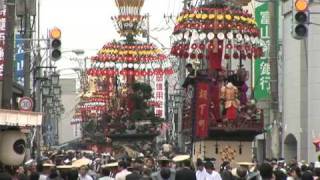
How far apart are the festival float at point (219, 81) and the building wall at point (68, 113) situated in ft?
376

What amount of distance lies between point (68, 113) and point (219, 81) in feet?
400

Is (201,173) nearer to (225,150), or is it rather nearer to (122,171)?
(122,171)

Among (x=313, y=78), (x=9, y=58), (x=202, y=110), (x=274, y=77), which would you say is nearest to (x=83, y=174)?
(x=9, y=58)

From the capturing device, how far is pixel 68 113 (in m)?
153

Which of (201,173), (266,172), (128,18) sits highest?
(128,18)

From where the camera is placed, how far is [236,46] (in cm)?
3130

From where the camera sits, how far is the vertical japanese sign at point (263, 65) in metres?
45.2

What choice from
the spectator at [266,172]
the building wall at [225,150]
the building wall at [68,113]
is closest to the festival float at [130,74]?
the building wall at [225,150]

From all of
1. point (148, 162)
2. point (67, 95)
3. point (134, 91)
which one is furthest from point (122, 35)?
point (67, 95)

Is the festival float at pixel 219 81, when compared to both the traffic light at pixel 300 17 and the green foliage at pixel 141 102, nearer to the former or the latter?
the traffic light at pixel 300 17

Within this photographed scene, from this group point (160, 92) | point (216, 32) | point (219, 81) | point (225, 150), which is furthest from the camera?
point (160, 92)

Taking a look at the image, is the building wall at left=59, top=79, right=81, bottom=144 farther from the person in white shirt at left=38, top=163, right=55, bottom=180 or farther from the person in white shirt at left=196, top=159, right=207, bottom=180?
the person in white shirt at left=196, top=159, right=207, bottom=180

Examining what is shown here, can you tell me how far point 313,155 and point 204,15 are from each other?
11.4m

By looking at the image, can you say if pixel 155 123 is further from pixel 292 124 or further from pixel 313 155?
pixel 313 155
